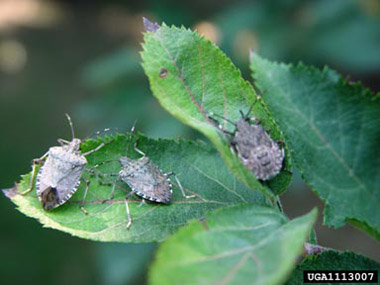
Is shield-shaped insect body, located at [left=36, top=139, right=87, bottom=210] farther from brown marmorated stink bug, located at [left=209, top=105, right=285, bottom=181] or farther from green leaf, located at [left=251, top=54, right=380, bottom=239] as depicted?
green leaf, located at [left=251, top=54, right=380, bottom=239]

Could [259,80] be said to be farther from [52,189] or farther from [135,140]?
[52,189]

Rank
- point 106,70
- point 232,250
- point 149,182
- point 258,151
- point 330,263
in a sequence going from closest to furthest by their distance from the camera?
1. point 232,250
2. point 330,263
3. point 258,151
4. point 149,182
5. point 106,70

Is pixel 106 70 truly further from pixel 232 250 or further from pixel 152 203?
pixel 232 250

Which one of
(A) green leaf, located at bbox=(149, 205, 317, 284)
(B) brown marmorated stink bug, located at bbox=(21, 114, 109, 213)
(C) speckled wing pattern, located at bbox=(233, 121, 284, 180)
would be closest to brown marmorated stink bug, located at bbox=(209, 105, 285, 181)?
(C) speckled wing pattern, located at bbox=(233, 121, 284, 180)

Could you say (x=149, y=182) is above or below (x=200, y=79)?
below

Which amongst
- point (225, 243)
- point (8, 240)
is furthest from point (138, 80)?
point (8, 240)

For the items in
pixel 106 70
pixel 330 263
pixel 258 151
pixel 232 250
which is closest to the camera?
pixel 232 250

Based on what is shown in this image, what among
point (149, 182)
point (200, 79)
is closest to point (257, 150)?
point (200, 79)

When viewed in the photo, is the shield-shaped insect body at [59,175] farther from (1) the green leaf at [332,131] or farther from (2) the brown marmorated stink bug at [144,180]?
(1) the green leaf at [332,131]
